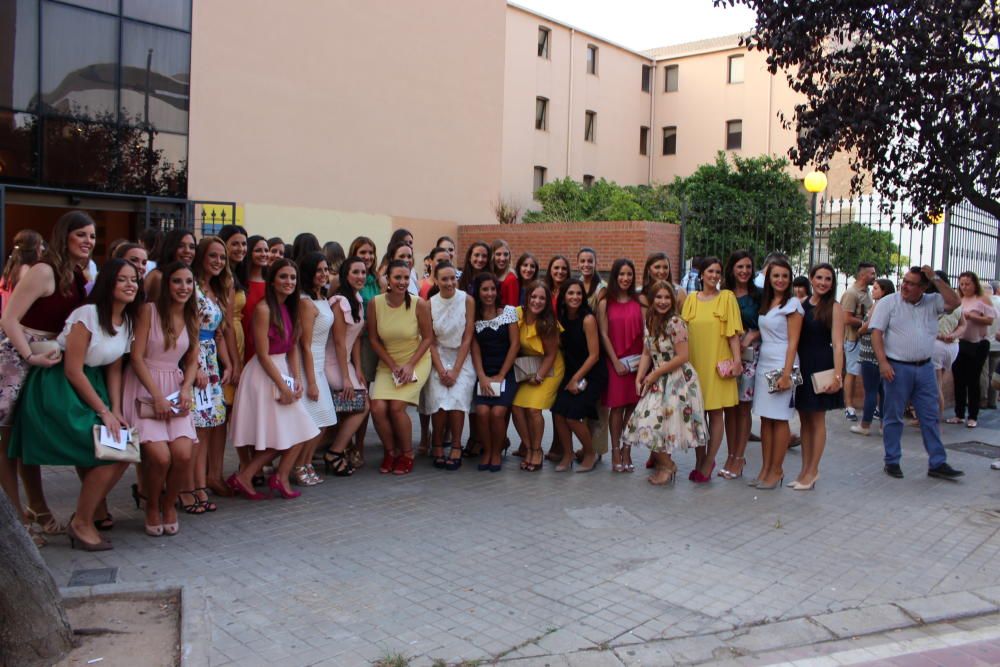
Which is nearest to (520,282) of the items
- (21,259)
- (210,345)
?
(210,345)

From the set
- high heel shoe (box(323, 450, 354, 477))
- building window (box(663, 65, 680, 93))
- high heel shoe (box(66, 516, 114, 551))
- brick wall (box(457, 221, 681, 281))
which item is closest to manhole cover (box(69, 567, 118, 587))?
high heel shoe (box(66, 516, 114, 551))

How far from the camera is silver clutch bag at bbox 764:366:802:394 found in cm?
699

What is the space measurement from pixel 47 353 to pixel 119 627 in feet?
5.52

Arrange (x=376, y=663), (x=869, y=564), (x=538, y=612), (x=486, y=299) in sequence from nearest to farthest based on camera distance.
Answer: (x=376, y=663), (x=538, y=612), (x=869, y=564), (x=486, y=299)

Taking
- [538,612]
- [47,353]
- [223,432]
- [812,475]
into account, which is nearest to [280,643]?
[538,612]

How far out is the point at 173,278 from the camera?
5.48 m

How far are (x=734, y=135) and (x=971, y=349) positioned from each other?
101 feet

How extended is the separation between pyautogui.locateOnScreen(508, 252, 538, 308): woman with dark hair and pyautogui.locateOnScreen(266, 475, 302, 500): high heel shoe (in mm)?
2525

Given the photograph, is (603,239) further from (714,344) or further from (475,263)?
(714,344)

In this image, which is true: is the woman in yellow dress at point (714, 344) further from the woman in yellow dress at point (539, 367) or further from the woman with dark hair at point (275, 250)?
the woman with dark hair at point (275, 250)

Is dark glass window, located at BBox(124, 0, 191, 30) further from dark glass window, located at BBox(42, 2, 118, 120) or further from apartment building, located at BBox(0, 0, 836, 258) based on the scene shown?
dark glass window, located at BBox(42, 2, 118, 120)

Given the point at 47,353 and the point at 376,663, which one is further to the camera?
the point at 47,353

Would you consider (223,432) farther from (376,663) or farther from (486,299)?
(376,663)

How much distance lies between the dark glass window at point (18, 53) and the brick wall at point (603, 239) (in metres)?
9.31
